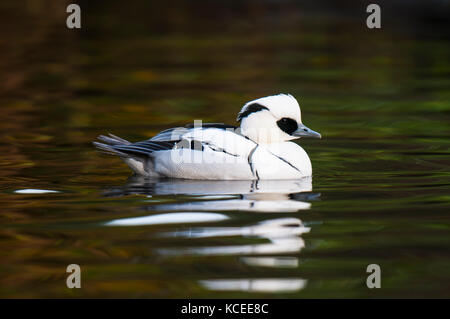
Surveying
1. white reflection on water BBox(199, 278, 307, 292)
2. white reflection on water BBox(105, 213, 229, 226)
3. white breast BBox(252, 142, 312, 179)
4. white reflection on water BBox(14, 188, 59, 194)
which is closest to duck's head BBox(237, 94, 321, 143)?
white breast BBox(252, 142, 312, 179)

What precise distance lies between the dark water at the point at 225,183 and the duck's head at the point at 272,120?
0.53 m

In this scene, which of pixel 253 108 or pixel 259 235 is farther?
pixel 253 108

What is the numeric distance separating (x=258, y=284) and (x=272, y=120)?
3.57m

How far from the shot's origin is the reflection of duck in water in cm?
895

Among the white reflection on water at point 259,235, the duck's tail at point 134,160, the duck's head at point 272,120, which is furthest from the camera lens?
the duck's tail at point 134,160

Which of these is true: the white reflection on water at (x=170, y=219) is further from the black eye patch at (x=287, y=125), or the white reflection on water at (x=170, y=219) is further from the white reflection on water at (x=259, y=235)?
the black eye patch at (x=287, y=125)

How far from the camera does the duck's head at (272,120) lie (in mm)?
9109

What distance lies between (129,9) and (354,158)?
23366 mm

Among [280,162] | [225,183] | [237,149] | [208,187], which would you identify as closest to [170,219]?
[208,187]

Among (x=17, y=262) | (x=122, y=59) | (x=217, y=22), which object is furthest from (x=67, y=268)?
(x=217, y=22)

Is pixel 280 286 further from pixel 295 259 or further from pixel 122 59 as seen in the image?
pixel 122 59

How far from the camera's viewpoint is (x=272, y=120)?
9.17 metres

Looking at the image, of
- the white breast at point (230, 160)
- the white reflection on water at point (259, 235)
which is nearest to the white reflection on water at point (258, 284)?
the white reflection on water at point (259, 235)

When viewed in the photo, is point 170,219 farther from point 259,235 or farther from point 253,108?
point 253,108
